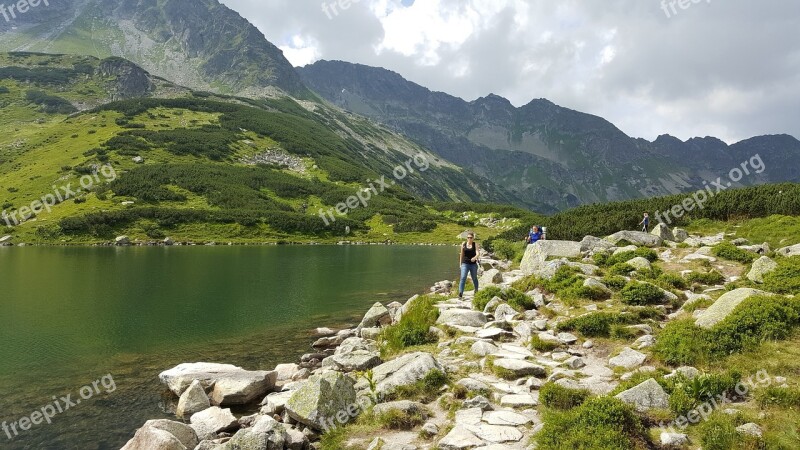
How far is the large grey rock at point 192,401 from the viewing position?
15.6 meters

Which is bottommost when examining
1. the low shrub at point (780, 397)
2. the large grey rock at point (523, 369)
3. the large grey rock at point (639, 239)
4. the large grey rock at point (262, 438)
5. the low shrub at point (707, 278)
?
the large grey rock at point (262, 438)

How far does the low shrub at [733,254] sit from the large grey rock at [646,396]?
61.3 ft

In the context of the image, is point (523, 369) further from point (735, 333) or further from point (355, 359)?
point (355, 359)

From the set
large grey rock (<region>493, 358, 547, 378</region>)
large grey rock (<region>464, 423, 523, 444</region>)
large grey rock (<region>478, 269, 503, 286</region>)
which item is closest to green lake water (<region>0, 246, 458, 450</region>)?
large grey rock (<region>478, 269, 503, 286</region>)

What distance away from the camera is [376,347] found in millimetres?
20297

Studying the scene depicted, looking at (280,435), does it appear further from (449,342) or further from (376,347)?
(376,347)

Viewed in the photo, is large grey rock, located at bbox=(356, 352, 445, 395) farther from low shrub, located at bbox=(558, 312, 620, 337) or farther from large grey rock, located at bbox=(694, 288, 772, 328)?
large grey rock, located at bbox=(694, 288, 772, 328)

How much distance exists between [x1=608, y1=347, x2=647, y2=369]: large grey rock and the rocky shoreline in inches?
1.9

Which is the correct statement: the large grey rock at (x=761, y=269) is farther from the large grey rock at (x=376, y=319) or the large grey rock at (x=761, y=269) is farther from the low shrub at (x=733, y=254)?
the large grey rock at (x=376, y=319)

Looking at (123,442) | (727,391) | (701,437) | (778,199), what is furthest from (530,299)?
(778,199)

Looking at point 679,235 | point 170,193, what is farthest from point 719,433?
point 170,193

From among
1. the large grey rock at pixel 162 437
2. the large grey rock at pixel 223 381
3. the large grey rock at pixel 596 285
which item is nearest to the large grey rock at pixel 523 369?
the large grey rock at pixel 596 285

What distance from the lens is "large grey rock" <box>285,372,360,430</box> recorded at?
11688 millimetres

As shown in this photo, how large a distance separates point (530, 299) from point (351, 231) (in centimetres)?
12396
